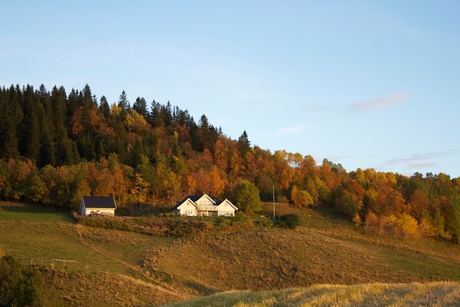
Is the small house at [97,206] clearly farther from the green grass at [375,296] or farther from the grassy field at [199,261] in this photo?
the green grass at [375,296]

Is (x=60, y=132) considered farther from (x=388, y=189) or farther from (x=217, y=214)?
(x=388, y=189)

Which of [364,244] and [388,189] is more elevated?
[388,189]

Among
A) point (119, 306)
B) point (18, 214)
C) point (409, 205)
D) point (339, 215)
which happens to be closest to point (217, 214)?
point (339, 215)

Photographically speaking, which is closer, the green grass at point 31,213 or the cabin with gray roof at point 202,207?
the green grass at point 31,213

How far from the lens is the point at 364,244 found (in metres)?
59.6

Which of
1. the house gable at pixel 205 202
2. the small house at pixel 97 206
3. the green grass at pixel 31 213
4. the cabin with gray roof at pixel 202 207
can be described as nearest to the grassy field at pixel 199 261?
the green grass at pixel 31 213

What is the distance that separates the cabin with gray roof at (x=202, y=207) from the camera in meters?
70.1

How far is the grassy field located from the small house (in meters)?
3.65

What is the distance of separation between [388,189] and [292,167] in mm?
23267

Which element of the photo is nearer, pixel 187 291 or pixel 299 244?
pixel 187 291

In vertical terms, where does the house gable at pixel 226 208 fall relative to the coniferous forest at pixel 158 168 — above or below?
below

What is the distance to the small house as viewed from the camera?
206 ft

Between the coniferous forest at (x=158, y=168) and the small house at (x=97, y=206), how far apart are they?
4748mm

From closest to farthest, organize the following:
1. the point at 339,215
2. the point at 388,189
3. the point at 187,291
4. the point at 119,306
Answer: the point at 119,306 < the point at 187,291 < the point at 339,215 < the point at 388,189
